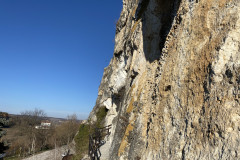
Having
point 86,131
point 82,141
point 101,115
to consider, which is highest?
point 101,115

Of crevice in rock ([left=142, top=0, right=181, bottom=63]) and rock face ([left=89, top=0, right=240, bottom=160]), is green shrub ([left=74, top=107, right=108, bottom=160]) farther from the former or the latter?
crevice in rock ([left=142, top=0, right=181, bottom=63])

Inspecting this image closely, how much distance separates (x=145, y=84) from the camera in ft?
18.0

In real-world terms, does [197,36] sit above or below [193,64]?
above

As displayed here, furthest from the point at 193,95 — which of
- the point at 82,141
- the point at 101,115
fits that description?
the point at 82,141

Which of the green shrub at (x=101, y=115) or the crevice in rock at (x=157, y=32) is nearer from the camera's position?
the crevice in rock at (x=157, y=32)

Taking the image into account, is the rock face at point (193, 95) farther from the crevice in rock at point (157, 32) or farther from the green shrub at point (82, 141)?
the green shrub at point (82, 141)

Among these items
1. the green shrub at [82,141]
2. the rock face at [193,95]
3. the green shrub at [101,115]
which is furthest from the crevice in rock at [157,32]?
the green shrub at [82,141]

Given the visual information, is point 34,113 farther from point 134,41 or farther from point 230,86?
point 230,86

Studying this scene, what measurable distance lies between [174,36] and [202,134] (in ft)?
9.24

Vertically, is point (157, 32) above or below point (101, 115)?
above

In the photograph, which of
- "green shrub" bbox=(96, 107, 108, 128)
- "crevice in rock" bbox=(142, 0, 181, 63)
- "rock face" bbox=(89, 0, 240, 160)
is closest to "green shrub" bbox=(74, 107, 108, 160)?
"green shrub" bbox=(96, 107, 108, 128)

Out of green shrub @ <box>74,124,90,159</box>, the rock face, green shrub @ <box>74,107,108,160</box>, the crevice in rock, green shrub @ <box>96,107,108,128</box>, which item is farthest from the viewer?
green shrub @ <box>96,107,108,128</box>

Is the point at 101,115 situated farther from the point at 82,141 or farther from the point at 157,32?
the point at 157,32

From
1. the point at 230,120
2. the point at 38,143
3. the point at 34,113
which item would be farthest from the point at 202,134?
the point at 34,113
